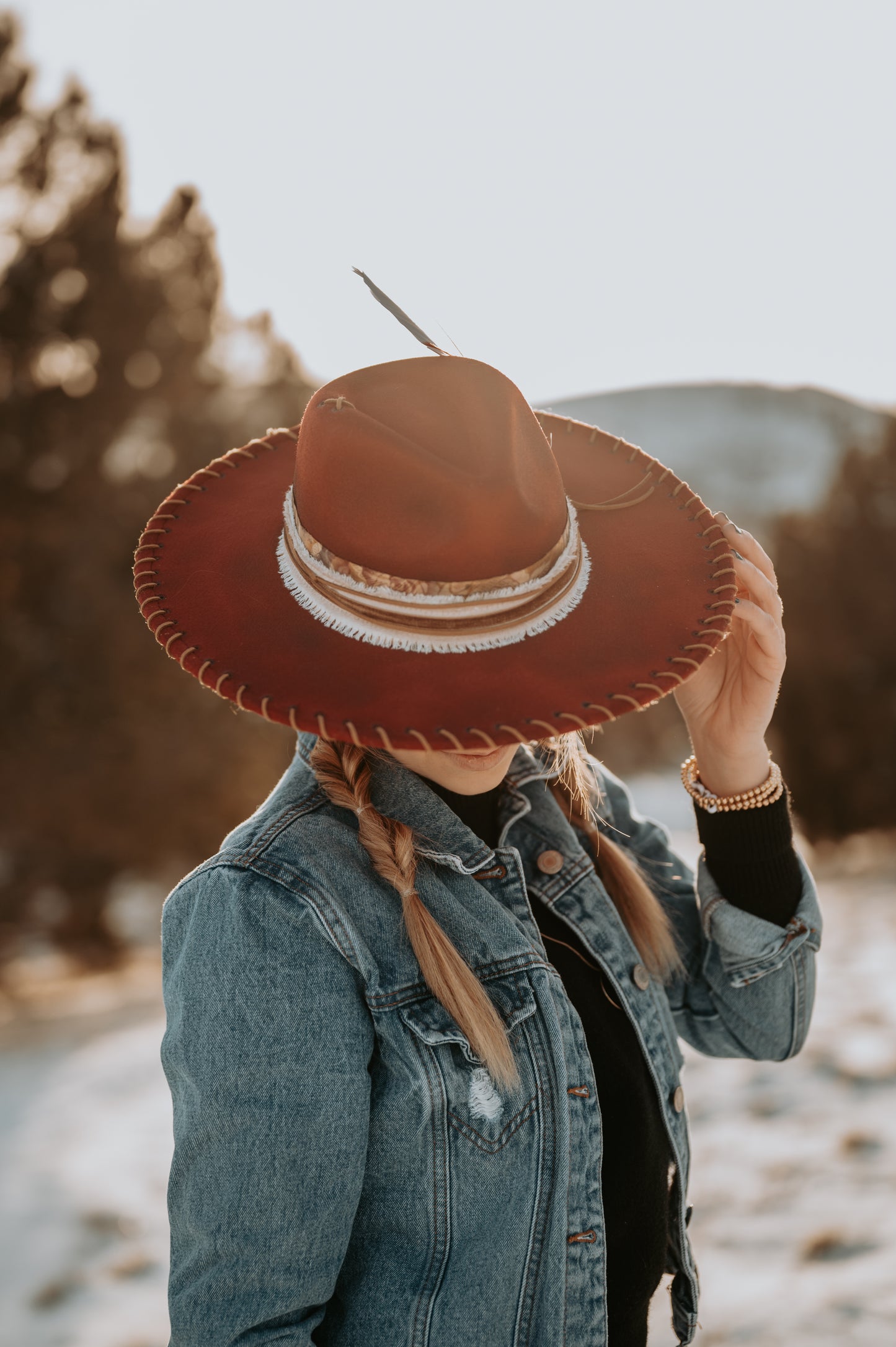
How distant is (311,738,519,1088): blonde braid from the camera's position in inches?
43.4

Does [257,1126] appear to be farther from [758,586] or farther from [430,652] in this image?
[758,586]

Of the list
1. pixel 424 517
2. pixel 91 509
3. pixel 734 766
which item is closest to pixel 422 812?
pixel 424 517

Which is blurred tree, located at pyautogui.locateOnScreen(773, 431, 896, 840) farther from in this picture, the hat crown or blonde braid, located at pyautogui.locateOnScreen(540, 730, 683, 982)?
the hat crown

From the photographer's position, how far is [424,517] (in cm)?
101

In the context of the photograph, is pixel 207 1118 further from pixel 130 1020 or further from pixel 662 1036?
pixel 130 1020

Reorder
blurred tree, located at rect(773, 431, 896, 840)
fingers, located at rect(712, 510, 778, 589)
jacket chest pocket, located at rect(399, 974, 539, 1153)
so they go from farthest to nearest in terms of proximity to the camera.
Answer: blurred tree, located at rect(773, 431, 896, 840), fingers, located at rect(712, 510, 778, 589), jacket chest pocket, located at rect(399, 974, 539, 1153)

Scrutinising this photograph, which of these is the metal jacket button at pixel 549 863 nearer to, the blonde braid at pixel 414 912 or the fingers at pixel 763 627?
the blonde braid at pixel 414 912

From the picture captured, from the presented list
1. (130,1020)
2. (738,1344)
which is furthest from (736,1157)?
(130,1020)

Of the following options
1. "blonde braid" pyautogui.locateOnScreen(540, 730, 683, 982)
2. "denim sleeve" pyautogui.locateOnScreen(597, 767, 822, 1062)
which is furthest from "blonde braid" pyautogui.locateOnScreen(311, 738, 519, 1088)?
"denim sleeve" pyautogui.locateOnScreen(597, 767, 822, 1062)

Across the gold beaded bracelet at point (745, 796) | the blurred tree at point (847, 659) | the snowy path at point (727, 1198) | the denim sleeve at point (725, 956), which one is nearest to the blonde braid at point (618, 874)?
the denim sleeve at point (725, 956)

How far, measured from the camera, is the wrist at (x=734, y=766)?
4.85 feet

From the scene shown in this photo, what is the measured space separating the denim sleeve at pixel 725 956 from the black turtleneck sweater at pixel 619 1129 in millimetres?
244

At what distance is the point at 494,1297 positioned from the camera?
1.13 meters

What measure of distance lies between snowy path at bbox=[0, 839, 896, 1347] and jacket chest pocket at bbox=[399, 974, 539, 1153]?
2.01 meters
